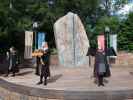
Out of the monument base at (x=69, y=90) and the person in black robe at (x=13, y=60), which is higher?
the person in black robe at (x=13, y=60)

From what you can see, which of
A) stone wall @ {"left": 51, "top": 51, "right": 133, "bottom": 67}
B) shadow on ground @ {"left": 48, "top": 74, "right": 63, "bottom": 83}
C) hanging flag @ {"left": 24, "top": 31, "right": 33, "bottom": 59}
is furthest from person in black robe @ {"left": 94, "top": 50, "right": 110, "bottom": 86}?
stone wall @ {"left": 51, "top": 51, "right": 133, "bottom": 67}

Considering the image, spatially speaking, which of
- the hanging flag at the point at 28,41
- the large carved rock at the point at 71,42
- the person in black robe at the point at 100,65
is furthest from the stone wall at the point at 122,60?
the person in black robe at the point at 100,65

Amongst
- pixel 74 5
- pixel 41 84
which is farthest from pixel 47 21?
pixel 41 84

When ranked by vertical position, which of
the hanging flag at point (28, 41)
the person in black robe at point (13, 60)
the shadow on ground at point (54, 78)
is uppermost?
the hanging flag at point (28, 41)

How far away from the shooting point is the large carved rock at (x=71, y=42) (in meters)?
21.1

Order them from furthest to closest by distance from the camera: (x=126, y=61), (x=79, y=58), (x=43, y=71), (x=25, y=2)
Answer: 1. (x=25, y=2)
2. (x=126, y=61)
3. (x=79, y=58)
4. (x=43, y=71)

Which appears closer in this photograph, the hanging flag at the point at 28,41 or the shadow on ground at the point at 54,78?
the shadow on ground at the point at 54,78

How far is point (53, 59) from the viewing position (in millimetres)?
24875

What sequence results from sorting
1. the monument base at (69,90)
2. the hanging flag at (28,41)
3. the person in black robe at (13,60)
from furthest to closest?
the hanging flag at (28,41)
the person in black robe at (13,60)
the monument base at (69,90)

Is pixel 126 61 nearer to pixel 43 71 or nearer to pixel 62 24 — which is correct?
pixel 62 24

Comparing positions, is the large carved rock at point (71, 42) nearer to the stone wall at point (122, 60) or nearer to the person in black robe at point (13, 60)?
the stone wall at point (122, 60)

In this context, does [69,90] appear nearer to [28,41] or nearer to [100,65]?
[100,65]

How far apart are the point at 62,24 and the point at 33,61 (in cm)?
526

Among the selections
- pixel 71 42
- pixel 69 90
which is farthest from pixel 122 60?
pixel 69 90
